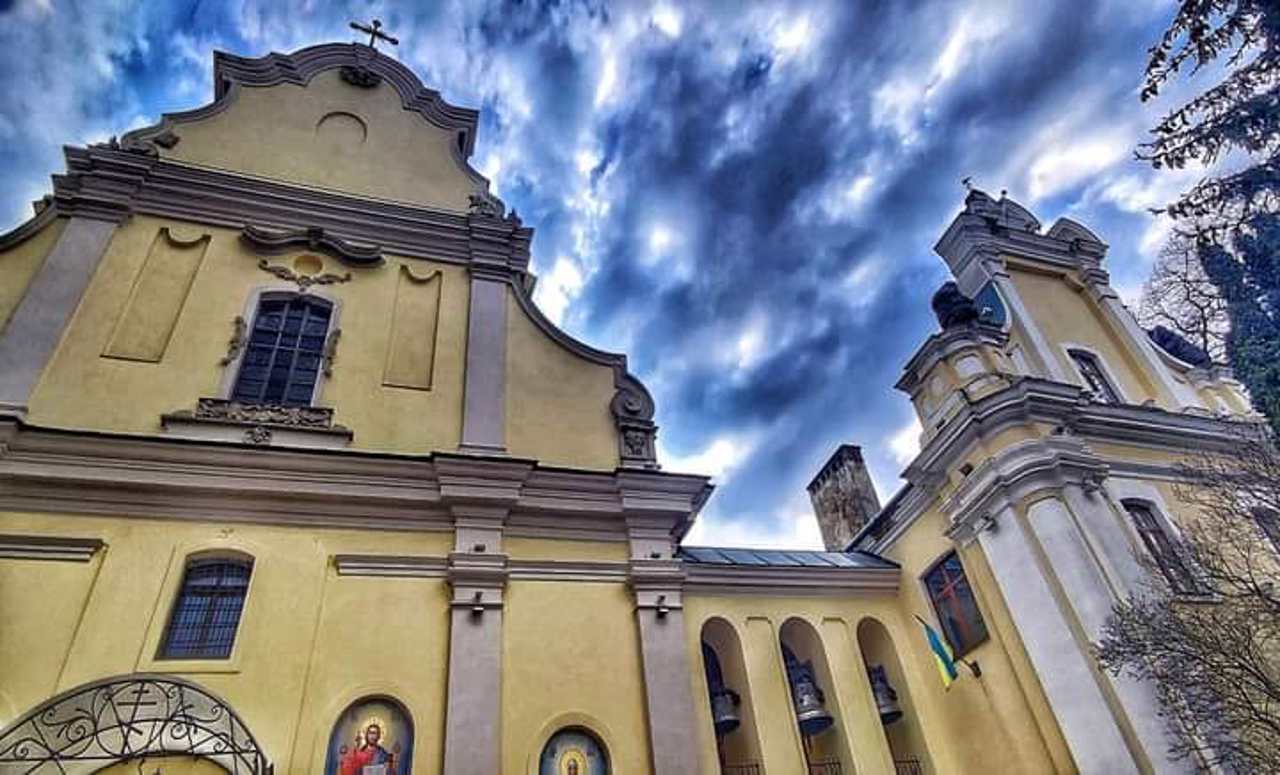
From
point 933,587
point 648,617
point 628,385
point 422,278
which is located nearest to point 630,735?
point 648,617

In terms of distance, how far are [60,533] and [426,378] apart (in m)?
4.70

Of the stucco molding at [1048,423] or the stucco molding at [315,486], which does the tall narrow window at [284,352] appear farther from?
the stucco molding at [1048,423]

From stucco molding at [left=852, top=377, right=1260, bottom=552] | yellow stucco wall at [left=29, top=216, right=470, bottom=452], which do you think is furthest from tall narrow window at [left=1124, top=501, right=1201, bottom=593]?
yellow stucco wall at [left=29, top=216, right=470, bottom=452]

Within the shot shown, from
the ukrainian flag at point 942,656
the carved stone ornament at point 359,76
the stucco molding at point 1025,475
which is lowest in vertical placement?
the ukrainian flag at point 942,656

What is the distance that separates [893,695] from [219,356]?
38.6 feet

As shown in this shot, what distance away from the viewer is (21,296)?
970 cm

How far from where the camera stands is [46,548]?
7754 mm

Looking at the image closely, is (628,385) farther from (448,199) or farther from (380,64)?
(380,64)

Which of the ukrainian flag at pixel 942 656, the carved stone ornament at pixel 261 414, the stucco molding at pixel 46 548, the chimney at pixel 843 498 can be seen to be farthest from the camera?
the chimney at pixel 843 498

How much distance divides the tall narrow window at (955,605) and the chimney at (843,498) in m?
4.61

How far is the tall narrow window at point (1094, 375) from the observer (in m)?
14.2

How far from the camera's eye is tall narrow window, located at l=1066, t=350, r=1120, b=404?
46.5 feet

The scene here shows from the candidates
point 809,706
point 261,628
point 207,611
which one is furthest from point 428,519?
point 809,706

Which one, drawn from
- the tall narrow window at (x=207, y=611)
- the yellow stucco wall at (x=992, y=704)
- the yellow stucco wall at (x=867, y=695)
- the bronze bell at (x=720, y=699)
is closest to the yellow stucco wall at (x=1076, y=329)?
the yellow stucco wall at (x=992, y=704)
